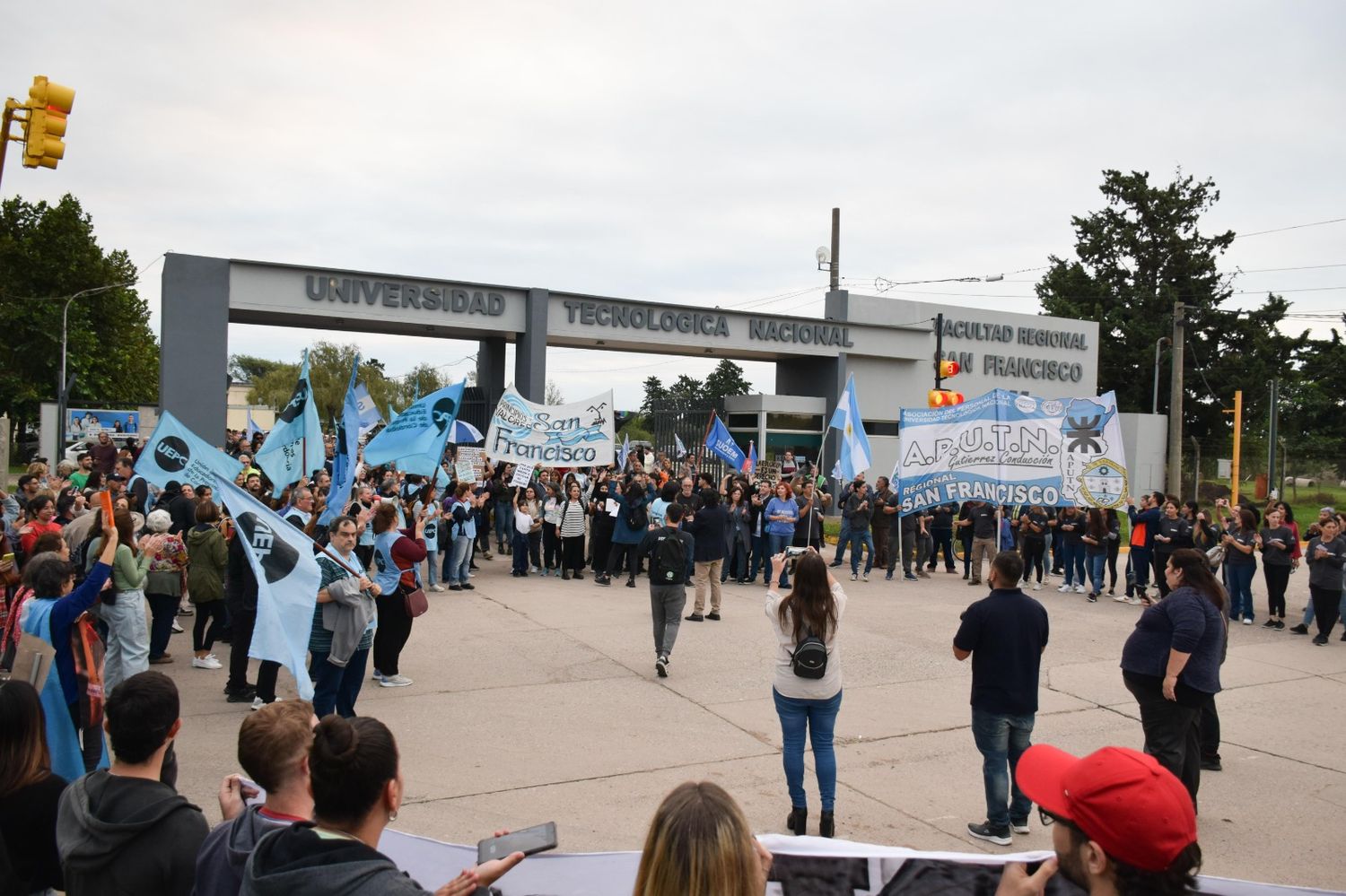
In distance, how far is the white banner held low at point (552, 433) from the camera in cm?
1633

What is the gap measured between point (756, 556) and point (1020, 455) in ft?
15.9

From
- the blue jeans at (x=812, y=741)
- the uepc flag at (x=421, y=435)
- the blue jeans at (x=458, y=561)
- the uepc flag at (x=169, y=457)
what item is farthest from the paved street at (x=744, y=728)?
the uepc flag at (x=421, y=435)

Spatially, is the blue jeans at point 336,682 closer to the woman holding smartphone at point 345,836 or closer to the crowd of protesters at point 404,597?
the crowd of protesters at point 404,597

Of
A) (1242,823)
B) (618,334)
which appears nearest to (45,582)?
(1242,823)

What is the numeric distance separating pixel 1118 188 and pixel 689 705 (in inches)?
2118

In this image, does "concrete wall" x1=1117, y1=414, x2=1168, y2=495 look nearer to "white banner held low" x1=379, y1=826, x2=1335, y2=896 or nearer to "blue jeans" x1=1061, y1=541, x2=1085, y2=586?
"blue jeans" x1=1061, y1=541, x2=1085, y2=586

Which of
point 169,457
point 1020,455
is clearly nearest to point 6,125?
point 169,457

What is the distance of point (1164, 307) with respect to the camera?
168 feet

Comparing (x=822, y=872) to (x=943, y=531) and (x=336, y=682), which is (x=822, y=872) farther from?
(x=943, y=531)

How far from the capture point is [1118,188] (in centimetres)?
5416

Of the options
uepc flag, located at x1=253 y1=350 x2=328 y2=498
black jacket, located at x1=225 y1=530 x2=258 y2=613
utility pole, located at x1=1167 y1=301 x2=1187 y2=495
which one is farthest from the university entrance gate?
black jacket, located at x1=225 y1=530 x2=258 y2=613

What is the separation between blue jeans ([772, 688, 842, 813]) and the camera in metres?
6.02

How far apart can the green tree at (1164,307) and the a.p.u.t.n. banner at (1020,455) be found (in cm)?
3697

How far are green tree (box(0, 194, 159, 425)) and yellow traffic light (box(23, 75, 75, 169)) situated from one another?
135 feet
